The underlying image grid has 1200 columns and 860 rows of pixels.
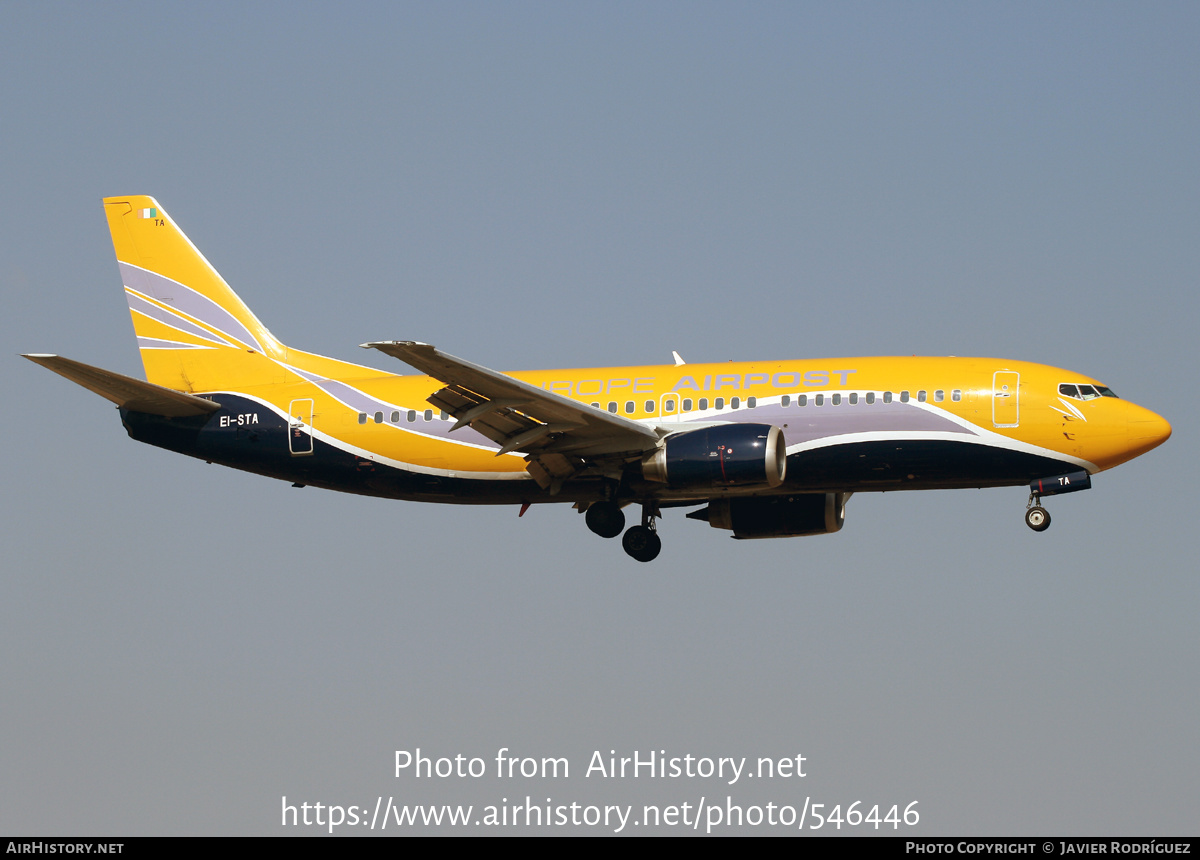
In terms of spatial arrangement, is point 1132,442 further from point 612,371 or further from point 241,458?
point 241,458

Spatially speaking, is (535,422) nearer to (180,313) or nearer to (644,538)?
(644,538)

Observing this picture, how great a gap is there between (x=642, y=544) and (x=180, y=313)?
15457mm

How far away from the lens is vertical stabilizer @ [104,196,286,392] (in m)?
45.5

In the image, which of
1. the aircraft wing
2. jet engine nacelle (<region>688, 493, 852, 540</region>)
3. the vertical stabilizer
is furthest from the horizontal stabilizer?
jet engine nacelle (<region>688, 493, 852, 540</region>)

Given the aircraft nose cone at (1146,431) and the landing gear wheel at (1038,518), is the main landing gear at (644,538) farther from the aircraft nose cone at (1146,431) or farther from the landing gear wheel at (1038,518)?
the aircraft nose cone at (1146,431)

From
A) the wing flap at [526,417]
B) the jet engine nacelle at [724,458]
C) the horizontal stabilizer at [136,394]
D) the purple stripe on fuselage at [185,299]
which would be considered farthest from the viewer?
the purple stripe on fuselage at [185,299]

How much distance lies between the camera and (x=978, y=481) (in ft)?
129

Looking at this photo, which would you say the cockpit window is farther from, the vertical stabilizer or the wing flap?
the vertical stabilizer

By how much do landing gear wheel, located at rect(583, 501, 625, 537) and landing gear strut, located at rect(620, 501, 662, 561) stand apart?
0.93 meters

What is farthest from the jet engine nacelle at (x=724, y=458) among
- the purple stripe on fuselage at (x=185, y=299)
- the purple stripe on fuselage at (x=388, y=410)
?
the purple stripe on fuselage at (x=185, y=299)

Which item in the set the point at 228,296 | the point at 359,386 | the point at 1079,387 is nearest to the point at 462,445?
the point at 359,386

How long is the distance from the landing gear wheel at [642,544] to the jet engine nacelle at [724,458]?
14.3 ft

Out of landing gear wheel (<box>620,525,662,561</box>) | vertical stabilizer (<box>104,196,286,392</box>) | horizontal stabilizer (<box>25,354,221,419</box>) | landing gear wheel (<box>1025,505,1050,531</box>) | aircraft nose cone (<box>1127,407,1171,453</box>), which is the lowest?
landing gear wheel (<box>620,525,662,561</box>)

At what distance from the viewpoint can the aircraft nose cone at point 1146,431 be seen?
38438 mm
